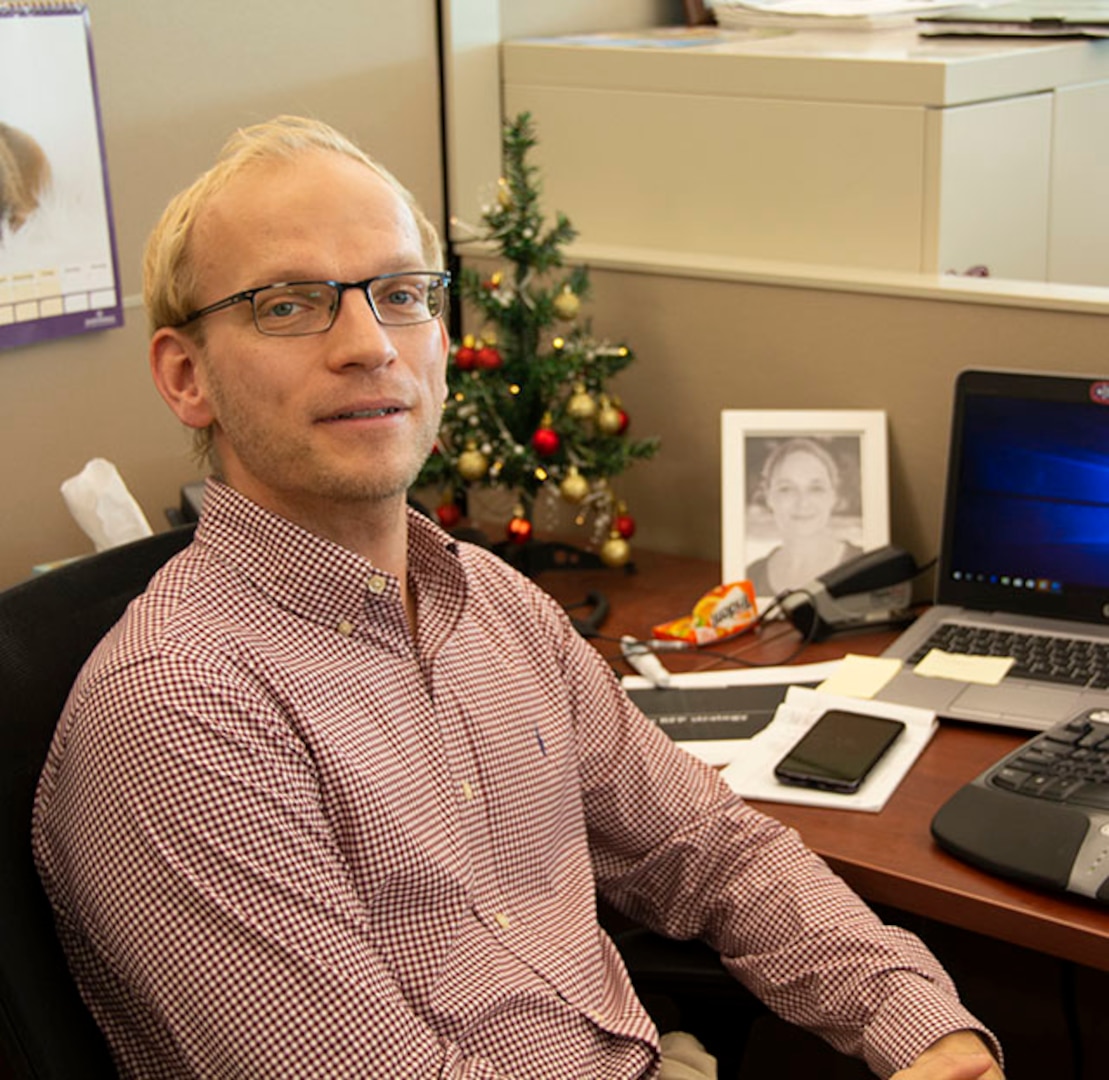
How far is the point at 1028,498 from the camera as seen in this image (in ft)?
5.96

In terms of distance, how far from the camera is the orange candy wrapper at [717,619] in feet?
6.26

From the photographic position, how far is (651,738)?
58.9 inches

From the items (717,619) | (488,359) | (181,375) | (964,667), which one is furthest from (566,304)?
Answer: (181,375)

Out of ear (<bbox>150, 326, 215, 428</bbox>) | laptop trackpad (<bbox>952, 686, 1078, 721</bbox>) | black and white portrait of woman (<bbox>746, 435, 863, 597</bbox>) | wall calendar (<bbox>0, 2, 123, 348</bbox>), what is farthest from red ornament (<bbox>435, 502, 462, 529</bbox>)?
ear (<bbox>150, 326, 215, 428</bbox>)

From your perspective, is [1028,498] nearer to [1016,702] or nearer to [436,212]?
[1016,702]

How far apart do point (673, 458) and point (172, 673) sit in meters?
1.24

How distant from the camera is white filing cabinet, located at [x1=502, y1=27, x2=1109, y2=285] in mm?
2020

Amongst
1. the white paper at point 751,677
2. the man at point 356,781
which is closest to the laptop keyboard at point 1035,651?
the white paper at point 751,677

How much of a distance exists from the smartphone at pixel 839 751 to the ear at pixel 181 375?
66 centimetres

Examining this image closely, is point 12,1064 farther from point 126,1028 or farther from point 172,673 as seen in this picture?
point 172,673

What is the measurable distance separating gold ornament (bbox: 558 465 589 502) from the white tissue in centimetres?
54

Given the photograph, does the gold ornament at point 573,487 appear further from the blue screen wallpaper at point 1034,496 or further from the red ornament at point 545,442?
the blue screen wallpaper at point 1034,496

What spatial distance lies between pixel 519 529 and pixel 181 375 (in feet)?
2.85

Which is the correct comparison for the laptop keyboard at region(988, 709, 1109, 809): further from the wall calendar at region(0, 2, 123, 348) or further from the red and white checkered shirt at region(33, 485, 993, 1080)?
the wall calendar at region(0, 2, 123, 348)
